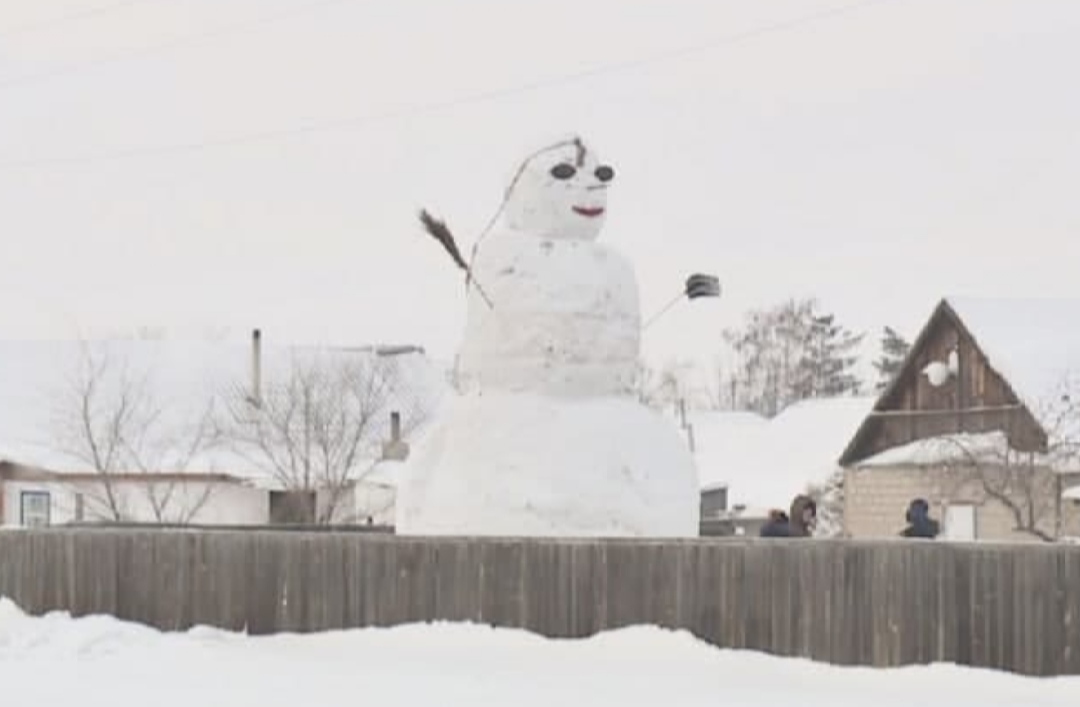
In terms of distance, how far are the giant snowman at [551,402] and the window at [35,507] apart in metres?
26.2

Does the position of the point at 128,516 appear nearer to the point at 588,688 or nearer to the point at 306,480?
the point at 306,480

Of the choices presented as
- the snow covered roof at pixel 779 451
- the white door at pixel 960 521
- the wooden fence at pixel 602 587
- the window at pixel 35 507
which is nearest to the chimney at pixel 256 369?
the window at pixel 35 507

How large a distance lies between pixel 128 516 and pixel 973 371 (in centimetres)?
1960

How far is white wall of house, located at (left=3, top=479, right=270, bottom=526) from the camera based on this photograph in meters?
40.8

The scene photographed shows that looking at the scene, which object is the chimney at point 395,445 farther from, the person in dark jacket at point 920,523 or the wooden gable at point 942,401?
the person in dark jacket at point 920,523

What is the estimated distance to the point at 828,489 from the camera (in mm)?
43719

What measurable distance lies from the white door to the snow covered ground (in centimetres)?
2275

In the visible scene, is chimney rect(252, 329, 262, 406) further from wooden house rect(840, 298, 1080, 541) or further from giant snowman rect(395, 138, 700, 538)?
giant snowman rect(395, 138, 700, 538)

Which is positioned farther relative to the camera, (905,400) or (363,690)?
(905,400)

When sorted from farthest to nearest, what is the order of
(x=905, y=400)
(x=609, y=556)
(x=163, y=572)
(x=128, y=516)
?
1. (x=128, y=516)
2. (x=905, y=400)
3. (x=163, y=572)
4. (x=609, y=556)

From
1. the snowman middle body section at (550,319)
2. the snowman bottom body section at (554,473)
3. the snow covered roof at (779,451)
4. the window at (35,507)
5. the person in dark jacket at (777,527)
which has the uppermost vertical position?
the snowman middle body section at (550,319)

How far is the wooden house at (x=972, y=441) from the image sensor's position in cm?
3284

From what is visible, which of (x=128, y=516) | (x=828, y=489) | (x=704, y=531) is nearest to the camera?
(x=704, y=531)

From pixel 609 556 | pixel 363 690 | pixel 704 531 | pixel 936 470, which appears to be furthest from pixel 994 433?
pixel 363 690
